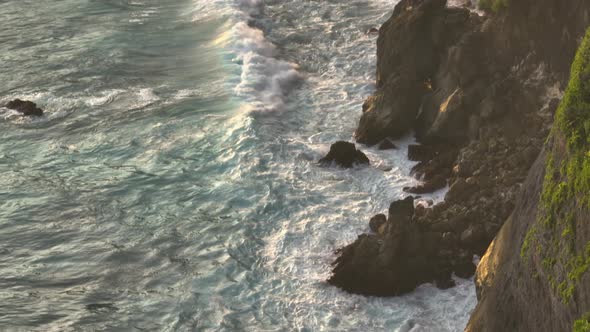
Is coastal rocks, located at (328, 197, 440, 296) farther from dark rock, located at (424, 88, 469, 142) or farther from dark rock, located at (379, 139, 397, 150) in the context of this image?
dark rock, located at (379, 139, 397, 150)

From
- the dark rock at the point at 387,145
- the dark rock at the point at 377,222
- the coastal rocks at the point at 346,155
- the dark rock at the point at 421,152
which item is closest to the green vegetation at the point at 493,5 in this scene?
the dark rock at the point at 421,152

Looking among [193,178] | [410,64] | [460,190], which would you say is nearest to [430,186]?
[460,190]

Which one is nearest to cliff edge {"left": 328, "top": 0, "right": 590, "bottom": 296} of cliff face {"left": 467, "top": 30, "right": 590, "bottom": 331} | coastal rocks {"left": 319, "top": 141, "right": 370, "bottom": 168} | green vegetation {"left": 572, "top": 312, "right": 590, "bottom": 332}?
coastal rocks {"left": 319, "top": 141, "right": 370, "bottom": 168}

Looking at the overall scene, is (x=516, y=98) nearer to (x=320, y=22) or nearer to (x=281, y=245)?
(x=281, y=245)

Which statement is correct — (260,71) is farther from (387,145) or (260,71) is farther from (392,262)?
(392,262)

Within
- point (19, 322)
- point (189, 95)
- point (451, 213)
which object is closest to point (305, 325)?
point (451, 213)
